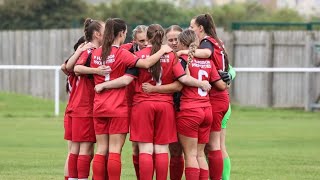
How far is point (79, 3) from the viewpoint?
39.2 m

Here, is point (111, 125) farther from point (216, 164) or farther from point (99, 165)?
point (216, 164)

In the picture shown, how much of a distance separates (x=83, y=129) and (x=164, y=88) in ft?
3.93

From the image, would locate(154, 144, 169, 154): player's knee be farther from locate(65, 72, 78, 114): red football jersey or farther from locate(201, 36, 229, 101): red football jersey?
locate(65, 72, 78, 114): red football jersey

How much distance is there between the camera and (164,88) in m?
12.0

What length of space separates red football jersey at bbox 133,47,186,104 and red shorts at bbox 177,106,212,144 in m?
0.27

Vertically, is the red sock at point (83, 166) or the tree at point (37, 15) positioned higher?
the tree at point (37, 15)

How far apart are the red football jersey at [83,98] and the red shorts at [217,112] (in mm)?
1554

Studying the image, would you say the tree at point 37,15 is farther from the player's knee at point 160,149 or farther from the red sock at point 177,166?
the player's knee at point 160,149

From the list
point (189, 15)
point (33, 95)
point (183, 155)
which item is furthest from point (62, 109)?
point (183, 155)

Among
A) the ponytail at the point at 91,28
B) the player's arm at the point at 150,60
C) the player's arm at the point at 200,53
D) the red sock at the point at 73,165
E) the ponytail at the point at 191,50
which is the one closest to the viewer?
the player's arm at the point at 150,60

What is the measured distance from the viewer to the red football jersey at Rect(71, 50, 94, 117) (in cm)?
1244

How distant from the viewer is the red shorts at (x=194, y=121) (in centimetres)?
1212

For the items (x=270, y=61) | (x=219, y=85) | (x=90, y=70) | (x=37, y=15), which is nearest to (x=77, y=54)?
(x=90, y=70)

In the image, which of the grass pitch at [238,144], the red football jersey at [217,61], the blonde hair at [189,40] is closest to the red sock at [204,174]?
the red football jersey at [217,61]
